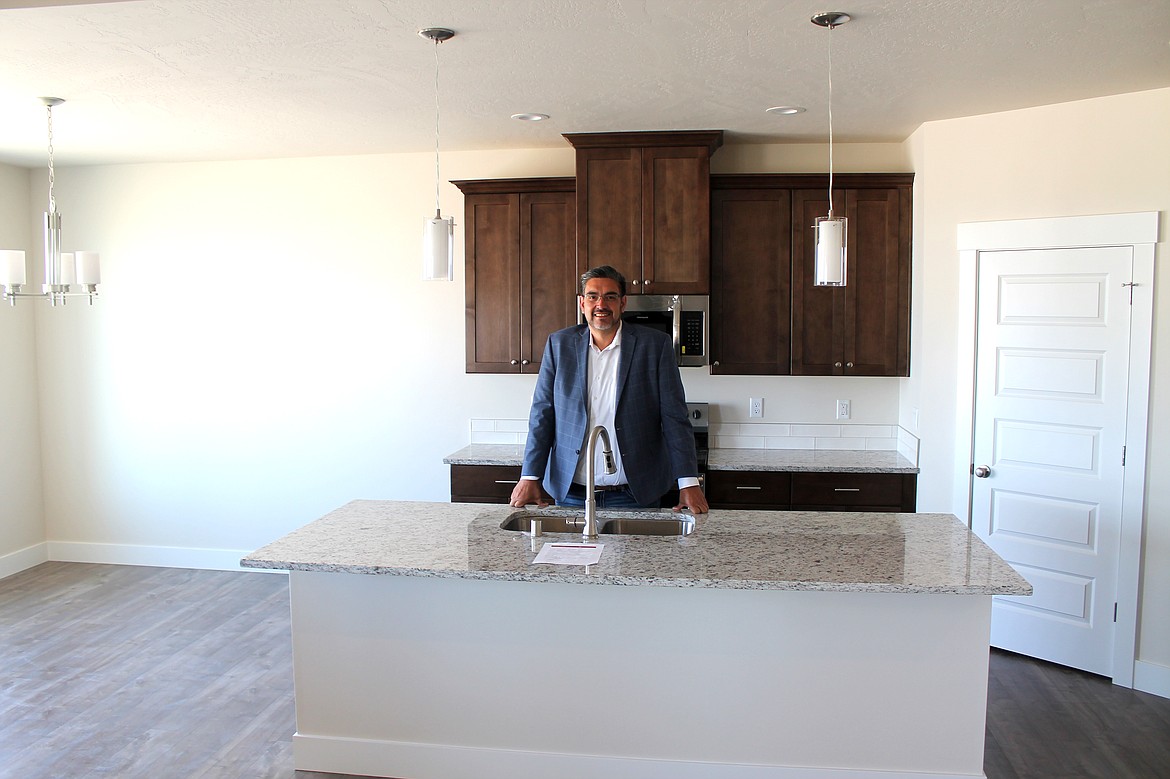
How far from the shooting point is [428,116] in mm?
3990

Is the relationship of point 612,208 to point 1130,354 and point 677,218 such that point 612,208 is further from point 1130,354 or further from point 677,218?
point 1130,354

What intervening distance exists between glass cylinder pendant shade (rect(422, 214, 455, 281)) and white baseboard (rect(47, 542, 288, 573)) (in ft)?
10.8

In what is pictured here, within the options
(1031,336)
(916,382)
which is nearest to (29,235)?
(916,382)

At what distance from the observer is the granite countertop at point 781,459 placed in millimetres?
4156

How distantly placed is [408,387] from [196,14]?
8.55 ft

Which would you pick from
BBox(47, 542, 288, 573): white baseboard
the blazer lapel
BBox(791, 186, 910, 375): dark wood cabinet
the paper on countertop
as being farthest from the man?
BBox(47, 542, 288, 573): white baseboard

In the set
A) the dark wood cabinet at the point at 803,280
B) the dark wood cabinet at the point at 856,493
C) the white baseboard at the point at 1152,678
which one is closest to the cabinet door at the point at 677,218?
the dark wood cabinet at the point at 803,280

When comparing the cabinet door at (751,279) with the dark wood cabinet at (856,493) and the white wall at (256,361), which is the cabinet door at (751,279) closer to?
the white wall at (256,361)

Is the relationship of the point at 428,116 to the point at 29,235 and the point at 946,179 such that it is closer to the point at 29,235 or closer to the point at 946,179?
the point at 946,179

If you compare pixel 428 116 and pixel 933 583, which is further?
pixel 428 116

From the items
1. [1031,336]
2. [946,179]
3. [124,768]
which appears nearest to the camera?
[124,768]

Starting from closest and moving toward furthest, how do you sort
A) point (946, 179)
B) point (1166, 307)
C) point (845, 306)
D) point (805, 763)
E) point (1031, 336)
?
point (805, 763) → point (1166, 307) → point (1031, 336) → point (946, 179) → point (845, 306)

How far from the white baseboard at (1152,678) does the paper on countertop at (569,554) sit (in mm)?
2523

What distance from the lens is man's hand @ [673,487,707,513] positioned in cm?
289
